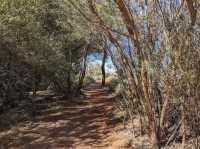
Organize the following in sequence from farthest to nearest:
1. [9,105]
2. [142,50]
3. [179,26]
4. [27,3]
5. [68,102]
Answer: [68,102]
[9,105]
[27,3]
[142,50]
[179,26]

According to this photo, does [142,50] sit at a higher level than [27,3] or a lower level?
lower

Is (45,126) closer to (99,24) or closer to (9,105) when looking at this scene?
(9,105)

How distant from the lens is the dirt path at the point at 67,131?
47.8 feet

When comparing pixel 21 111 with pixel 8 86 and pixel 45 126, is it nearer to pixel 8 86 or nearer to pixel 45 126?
pixel 8 86

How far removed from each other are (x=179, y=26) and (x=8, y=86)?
510 inches

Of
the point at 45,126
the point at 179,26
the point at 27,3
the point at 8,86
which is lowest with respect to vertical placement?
the point at 45,126

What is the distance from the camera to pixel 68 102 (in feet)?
80.9

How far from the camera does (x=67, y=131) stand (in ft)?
54.3

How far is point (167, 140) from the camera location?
11.6 m

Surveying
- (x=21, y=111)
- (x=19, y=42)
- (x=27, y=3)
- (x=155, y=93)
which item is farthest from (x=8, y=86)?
(x=155, y=93)

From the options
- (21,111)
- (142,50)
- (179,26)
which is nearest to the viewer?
(179,26)

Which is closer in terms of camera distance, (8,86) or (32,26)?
(32,26)

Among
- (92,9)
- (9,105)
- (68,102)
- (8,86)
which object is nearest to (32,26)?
(8,86)

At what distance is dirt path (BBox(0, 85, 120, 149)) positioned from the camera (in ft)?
47.8
